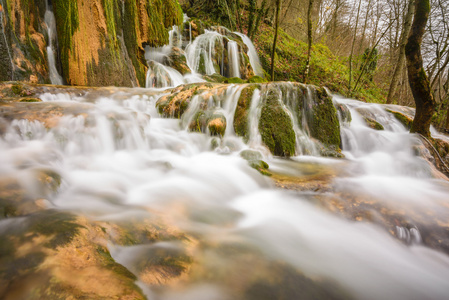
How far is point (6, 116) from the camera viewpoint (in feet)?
11.1

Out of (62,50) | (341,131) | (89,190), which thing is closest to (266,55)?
(341,131)

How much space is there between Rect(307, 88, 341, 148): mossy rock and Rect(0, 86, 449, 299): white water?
0.78 metres

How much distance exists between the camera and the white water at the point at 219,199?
5.55 ft

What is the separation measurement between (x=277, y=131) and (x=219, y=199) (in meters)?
2.47

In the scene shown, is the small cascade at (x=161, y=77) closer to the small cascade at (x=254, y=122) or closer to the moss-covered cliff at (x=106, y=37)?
the moss-covered cliff at (x=106, y=37)

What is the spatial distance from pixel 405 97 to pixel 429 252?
2150 centimetres

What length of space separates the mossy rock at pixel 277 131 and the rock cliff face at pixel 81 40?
547cm

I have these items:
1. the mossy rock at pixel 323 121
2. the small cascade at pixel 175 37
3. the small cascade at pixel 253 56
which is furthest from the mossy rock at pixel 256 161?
the small cascade at pixel 253 56

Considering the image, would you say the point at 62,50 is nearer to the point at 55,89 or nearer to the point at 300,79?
the point at 55,89

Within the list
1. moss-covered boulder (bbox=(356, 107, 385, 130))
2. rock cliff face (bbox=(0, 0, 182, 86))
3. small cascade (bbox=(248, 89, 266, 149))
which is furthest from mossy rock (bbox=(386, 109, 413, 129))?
rock cliff face (bbox=(0, 0, 182, 86))

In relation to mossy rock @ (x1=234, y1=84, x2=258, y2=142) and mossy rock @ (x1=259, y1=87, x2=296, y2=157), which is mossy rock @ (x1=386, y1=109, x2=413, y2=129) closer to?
mossy rock @ (x1=259, y1=87, x2=296, y2=157)

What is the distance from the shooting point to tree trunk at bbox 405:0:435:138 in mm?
3754

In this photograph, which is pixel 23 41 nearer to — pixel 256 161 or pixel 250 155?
pixel 250 155

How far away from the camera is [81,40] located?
246 inches
